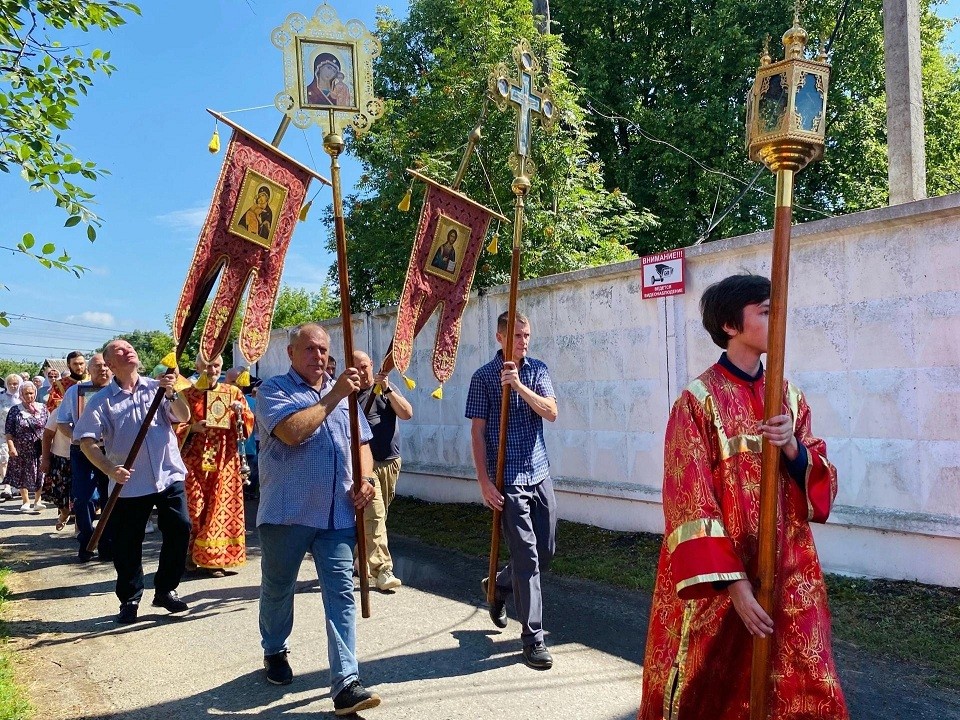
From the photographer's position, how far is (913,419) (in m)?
5.88

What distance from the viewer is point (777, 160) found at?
9.37 feet

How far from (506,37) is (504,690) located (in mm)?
8733

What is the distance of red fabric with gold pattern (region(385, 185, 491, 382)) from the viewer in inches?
221

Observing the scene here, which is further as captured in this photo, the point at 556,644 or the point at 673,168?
the point at 673,168

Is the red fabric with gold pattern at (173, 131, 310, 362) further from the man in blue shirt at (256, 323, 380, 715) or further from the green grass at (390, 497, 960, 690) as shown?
the green grass at (390, 497, 960, 690)

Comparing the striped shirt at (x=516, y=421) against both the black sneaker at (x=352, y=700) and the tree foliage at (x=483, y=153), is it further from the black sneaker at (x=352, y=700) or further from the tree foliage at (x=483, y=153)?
the tree foliage at (x=483, y=153)

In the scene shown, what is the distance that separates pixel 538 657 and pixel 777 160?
3.09 m

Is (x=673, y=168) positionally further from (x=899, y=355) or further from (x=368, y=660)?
(x=368, y=660)

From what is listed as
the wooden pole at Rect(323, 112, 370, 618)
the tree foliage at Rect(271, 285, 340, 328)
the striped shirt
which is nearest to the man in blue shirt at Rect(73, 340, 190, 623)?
the wooden pole at Rect(323, 112, 370, 618)

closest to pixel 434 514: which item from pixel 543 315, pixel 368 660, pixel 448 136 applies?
pixel 543 315

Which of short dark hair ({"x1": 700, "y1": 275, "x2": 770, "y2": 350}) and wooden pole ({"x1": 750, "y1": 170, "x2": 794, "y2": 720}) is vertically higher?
short dark hair ({"x1": 700, "y1": 275, "x2": 770, "y2": 350})

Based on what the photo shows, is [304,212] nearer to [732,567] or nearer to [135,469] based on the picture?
[135,469]

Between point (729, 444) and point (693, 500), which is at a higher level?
point (729, 444)

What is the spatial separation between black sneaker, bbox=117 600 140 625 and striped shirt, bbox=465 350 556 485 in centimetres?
278
